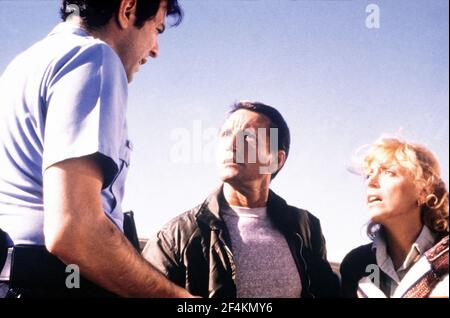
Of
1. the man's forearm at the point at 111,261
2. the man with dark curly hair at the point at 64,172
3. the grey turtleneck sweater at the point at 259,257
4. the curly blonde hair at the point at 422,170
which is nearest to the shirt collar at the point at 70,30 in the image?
the man with dark curly hair at the point at 64,172

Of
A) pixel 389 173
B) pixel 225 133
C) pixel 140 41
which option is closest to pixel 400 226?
pixel 389 173

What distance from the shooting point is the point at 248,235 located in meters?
1.61

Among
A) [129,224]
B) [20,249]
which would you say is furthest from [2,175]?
[129,224]

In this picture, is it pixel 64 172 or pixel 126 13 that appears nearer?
pixel 64 172

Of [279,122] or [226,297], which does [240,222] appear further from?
[279,122]

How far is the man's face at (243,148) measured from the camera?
5.50 ft

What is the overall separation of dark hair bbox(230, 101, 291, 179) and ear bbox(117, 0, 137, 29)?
619 millimetres

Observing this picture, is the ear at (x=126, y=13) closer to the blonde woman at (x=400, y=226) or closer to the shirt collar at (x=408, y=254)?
the blonde woman at (x=400, y=226)

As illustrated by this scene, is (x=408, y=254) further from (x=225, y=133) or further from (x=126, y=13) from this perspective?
(x=126, y=13)

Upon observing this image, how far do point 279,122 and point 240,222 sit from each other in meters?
0.43

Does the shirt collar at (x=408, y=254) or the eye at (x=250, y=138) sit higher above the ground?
the eye at (x=250, y=138)

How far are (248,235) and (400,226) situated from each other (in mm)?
600

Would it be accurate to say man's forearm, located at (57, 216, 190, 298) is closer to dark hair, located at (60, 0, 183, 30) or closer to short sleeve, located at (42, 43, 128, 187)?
short sleeve, located at (42, 43, 128, 187)

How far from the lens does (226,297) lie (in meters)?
1.46
